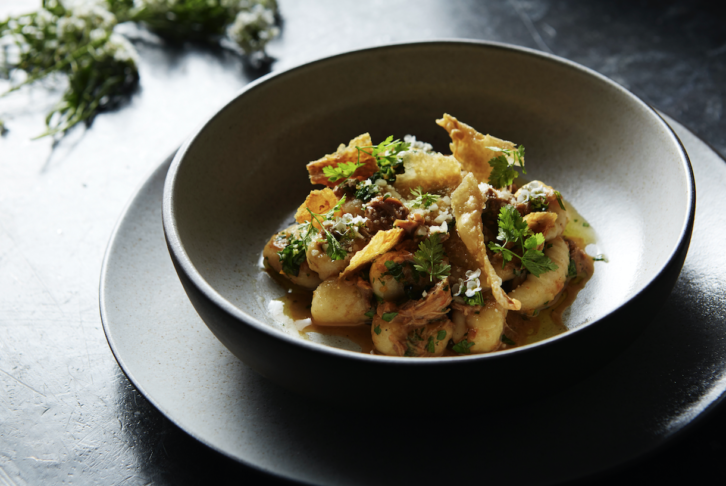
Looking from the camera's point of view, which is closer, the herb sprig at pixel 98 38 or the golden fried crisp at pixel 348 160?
the golden fried crisp at pixel 348 160

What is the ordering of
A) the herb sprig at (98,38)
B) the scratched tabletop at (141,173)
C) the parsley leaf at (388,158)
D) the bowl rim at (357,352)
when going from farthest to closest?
the herb sprig at (98,38) → the parsley leaf at (388,158) → the scratched tabletop at (141,173) → the bowl rim at (357,352)

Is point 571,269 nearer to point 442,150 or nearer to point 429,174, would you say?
point 429,174

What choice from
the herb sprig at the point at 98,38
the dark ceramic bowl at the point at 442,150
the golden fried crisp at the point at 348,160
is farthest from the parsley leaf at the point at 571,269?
the herb sprig at the point at 98,38

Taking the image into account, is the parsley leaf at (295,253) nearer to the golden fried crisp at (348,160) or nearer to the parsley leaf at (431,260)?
the golden fried crisp at (348,160)

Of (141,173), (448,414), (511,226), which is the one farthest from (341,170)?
(141,173)

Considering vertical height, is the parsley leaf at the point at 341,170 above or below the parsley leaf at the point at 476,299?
below

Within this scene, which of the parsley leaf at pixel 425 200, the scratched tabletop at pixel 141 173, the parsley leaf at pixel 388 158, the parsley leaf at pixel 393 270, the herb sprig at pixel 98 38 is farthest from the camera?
the herb sprig at pixel 98 38

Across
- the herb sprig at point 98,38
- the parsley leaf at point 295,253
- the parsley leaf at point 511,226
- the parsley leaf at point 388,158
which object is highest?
the parsley leaf at point 511,226
